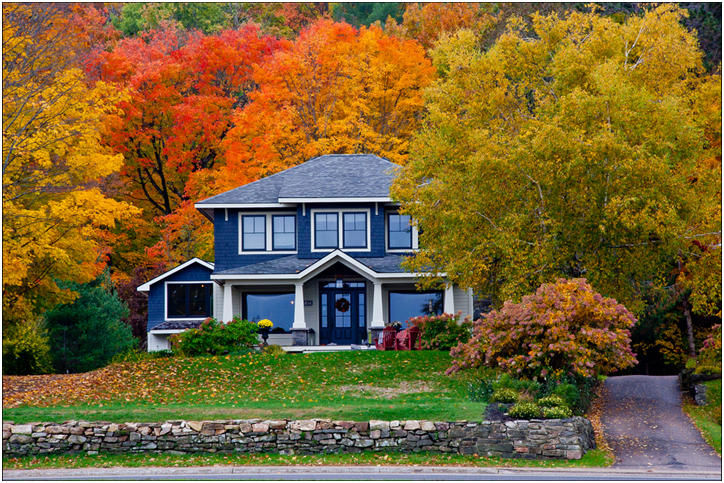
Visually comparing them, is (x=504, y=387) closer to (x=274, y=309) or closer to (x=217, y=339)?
(x=217, y=339)

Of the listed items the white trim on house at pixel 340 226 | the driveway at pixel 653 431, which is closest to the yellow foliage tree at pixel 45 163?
the white trim on house at pixel 340 226

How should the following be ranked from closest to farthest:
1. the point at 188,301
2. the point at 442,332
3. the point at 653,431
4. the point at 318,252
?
the point at 653,431 < the point at 442,332 < the point at 318,252 < the point at 188,301

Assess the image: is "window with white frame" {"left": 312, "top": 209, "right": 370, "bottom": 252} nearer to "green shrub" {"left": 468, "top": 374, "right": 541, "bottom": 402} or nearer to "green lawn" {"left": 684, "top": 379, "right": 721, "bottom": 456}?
"green shrub" {"left": 468, "top": 374, "right": 541, "bottom": 402}

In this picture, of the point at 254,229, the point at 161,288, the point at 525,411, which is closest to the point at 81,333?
the point at 161,288

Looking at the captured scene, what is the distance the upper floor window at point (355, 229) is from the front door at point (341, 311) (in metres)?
Answer: 1.62

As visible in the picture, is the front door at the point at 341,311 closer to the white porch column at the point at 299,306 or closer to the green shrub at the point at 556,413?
the white porch column at the point at 299,306

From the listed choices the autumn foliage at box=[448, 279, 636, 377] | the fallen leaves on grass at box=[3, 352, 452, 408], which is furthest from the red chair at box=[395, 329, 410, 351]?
the autumn foliage at box=[448, 279, 636, 377]

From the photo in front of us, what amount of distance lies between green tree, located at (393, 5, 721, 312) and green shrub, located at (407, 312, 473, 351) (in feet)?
9.62

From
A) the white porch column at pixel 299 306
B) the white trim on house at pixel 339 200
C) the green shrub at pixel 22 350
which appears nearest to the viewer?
the green shrub at pixel 22 350

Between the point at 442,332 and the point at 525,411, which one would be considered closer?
the point at 525,411

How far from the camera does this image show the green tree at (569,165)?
19.4 metres

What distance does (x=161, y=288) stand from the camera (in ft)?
110

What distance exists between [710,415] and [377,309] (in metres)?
12.5

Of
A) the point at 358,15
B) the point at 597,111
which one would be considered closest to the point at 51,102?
the point at 597,111
